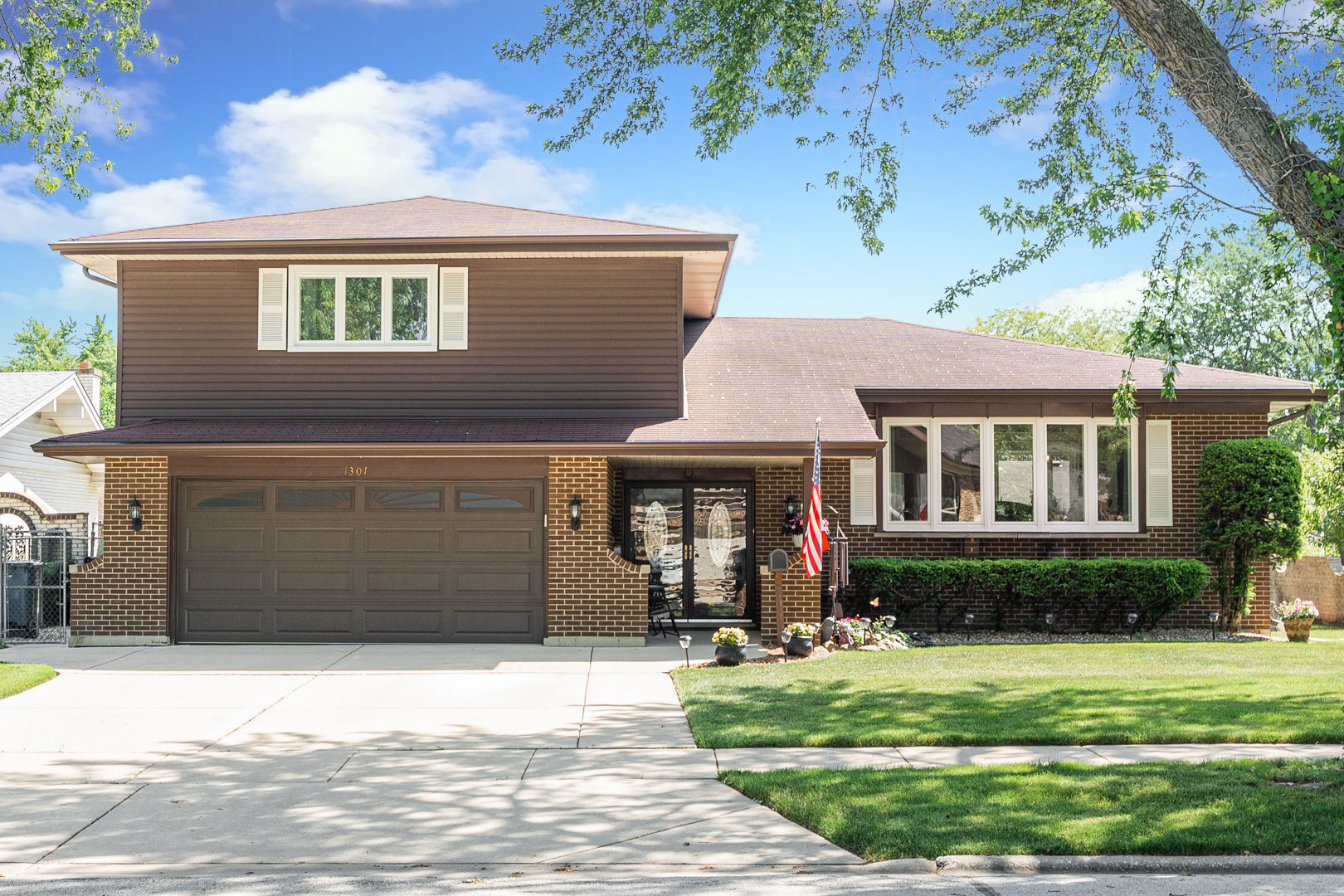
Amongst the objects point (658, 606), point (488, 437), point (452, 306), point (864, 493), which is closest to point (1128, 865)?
point (488, 437)

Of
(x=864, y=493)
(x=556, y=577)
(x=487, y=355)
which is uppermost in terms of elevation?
(x=487, y=355)

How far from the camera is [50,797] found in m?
6.63

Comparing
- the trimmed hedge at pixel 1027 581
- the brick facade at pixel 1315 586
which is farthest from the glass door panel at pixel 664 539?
the brick facade at pixel 1315 586

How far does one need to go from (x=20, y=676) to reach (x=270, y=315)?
5.78 meters

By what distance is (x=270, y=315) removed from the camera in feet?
48.5

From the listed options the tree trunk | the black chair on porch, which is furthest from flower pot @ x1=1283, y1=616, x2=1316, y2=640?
the tree trunk

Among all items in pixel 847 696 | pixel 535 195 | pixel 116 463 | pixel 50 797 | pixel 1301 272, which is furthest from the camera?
pixel 535 195

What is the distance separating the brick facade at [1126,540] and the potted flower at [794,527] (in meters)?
0.64

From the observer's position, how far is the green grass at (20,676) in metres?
10.2

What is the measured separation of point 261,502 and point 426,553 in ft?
7.46

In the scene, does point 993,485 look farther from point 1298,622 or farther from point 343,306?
point 343,306

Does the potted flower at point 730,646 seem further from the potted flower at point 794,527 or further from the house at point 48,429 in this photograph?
the house at point 48,429

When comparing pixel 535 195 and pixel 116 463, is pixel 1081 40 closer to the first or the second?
pixel 116 463

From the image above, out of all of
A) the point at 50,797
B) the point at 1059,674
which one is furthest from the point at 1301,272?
the point at 50,797
